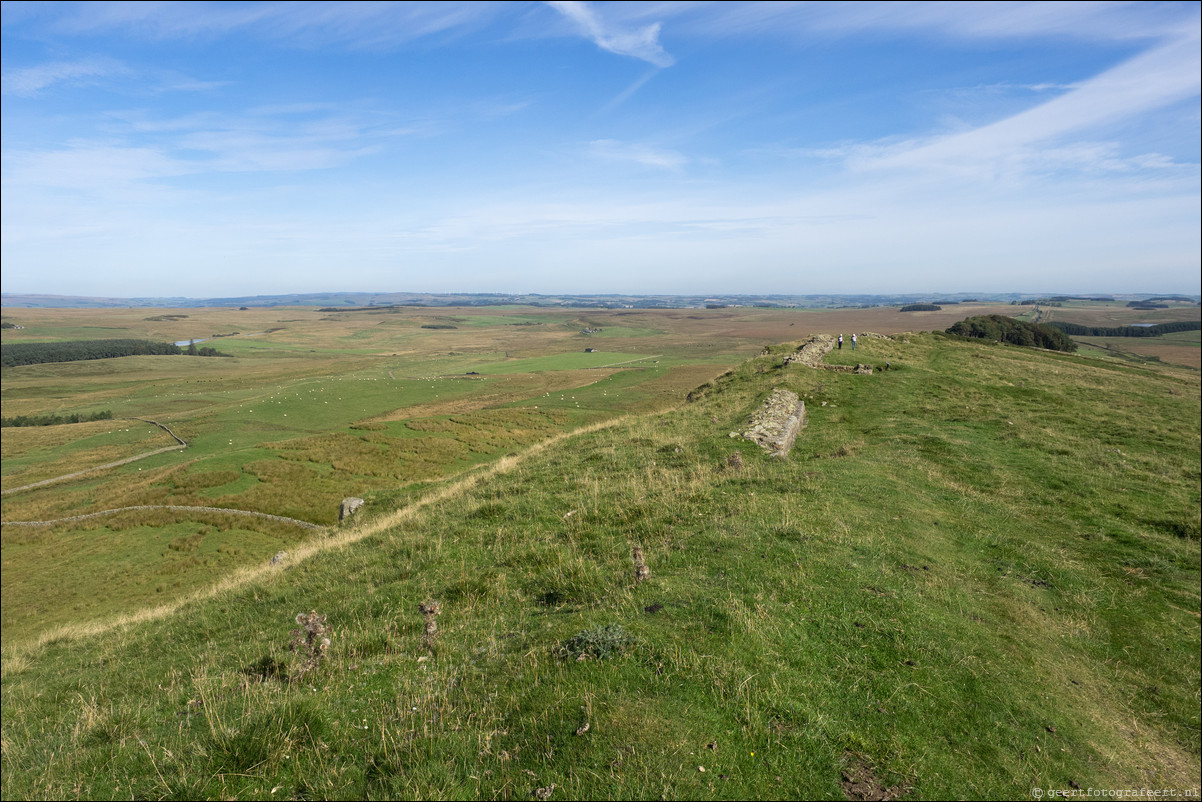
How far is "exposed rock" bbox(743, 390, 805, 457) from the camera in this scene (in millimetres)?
17422

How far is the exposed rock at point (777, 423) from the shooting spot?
686 inches

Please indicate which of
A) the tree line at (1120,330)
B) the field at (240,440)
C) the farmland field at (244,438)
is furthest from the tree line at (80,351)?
the tree line at (1120,330)

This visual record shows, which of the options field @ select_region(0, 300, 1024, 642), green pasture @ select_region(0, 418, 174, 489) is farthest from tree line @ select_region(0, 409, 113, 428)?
green pasture @ select_region(0, 418, 174, 489)

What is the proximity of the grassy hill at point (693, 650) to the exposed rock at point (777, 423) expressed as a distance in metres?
0.79

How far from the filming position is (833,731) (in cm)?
531

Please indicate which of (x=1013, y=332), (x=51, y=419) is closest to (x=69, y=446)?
(x=51, y=419)

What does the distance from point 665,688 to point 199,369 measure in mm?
159272

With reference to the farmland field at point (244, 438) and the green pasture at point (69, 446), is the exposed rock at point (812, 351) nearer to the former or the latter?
the farmland field at point (244, 438)

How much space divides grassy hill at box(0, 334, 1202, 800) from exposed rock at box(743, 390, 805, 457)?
31.0 inches

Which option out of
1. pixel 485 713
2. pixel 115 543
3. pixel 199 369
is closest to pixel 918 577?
pixel 485 713

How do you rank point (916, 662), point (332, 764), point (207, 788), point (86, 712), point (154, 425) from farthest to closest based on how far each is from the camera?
point (154, 425), point (86, 712), point (916, 662), point (332, 764), point (207, 788)

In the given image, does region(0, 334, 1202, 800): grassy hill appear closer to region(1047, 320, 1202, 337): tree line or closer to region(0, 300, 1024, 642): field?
region(0, 300, 1024, 642): field

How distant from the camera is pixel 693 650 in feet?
20.3

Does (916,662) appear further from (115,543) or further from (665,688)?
(115,543)
